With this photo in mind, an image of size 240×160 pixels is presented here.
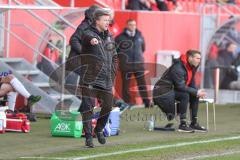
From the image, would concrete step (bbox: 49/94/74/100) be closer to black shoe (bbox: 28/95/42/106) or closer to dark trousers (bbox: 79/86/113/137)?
black shoe (bbox: 28/95/42/106)

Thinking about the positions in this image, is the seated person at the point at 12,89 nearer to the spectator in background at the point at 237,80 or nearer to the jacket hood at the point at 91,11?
the jacket hood at the point at 91,11

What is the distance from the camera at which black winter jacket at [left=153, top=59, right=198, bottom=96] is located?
16750 mm

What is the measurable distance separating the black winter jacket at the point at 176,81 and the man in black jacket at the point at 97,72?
10.2 ft

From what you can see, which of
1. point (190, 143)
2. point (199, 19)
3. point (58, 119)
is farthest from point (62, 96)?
point (199, 19)

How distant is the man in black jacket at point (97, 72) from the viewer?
44.4 feet

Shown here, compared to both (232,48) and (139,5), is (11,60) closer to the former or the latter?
(139,5)

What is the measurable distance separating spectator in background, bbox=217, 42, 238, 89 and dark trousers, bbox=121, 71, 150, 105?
4.38 m

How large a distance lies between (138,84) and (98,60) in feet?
25.4

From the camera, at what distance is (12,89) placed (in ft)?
59.1

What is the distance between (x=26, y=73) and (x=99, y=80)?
6.38 m

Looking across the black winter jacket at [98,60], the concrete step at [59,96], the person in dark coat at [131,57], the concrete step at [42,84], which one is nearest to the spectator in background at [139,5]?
the person in dark coat at [131,57]

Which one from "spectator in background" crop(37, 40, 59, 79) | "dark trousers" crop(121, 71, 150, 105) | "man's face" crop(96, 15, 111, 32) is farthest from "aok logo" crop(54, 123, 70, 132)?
"dark trousers" crop(121, 71, 150, 105)

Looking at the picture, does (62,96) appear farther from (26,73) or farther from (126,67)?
(126,67)

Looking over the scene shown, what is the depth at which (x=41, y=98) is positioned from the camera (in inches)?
749
